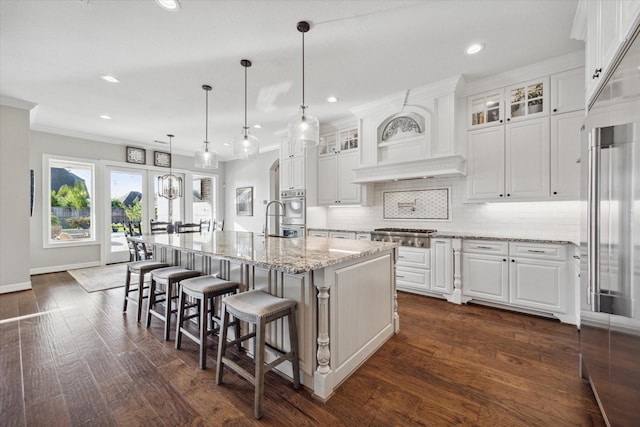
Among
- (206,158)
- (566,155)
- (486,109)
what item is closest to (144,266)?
(206,158)

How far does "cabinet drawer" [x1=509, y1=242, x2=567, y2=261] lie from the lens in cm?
276

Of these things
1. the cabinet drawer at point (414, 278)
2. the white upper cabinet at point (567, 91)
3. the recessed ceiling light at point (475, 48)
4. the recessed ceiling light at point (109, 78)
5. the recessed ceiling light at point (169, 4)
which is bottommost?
the cabinet drawer at point (414, 278)

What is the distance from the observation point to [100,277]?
476 centimetres

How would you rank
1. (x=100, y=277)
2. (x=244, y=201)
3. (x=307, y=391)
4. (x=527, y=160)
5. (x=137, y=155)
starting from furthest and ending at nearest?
(x=244, y=201)
(x=137, y=155)
(x=100, y=277)
(x=527, y=160)
(x=307, y=391)

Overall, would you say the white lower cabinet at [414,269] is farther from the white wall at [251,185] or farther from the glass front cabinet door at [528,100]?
the white wall at [251,185]

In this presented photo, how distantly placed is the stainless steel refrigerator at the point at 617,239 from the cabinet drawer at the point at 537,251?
1587 millimetres

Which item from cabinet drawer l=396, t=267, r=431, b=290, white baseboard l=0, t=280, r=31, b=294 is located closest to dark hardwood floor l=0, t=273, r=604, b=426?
cabinet drawer l=396, t=267, r=431, b=290

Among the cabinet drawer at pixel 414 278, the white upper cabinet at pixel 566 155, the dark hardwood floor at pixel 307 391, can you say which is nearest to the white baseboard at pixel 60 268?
the dark hardwood floor at pixel 307 391

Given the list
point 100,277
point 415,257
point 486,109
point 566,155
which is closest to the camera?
point 566,155

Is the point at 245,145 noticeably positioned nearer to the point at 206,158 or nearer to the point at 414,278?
the point at 206,158

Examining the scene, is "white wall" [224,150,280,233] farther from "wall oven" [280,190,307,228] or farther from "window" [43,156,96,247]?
"window" [43,156,96,247]

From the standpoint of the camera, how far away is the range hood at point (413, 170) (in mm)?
3412

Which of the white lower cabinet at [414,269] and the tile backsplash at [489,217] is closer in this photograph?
the tile backsplash at [489,217]

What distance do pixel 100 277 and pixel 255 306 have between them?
4.78 m
